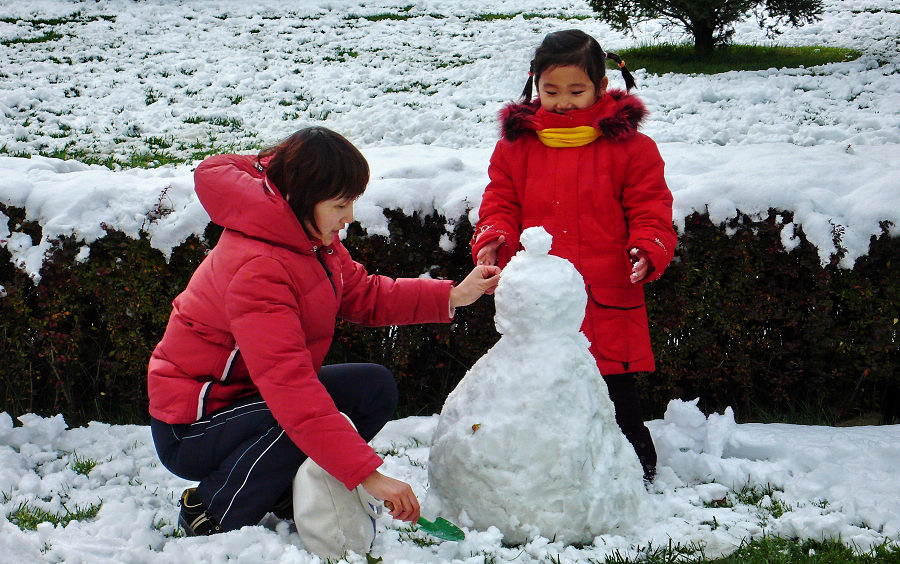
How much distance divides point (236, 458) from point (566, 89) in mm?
1658

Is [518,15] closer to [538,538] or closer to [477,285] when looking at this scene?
[477,285]

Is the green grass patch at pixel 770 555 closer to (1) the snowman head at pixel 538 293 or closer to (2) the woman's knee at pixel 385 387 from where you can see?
(1) the snowman head at pixel 538 293

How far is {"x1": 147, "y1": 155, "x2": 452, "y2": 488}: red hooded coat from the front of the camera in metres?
2.05

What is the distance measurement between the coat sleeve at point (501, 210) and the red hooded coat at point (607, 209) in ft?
0.07

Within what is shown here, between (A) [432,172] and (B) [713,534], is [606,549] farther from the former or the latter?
(A) [432,172]

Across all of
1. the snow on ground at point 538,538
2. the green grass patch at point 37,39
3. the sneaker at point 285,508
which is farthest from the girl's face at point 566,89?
the green grass patch at point 37,39

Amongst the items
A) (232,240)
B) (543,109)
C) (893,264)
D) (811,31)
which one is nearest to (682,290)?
(893,264)

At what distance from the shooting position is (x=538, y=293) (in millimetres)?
2199

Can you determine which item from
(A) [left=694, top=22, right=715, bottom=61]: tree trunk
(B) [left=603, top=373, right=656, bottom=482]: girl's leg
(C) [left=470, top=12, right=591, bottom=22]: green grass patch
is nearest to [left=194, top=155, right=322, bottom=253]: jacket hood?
(B) [left=603, top=373, right=656, bottom=482]: girl's leg

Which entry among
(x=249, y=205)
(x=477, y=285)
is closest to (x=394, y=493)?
(x=477, y=285)

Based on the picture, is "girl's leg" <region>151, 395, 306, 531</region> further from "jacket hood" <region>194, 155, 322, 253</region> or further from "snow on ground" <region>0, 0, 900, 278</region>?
"snow on ground" <region>0, 0, 900, 278</region>

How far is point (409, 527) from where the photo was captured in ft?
8.07

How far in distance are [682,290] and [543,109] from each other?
1.10 m

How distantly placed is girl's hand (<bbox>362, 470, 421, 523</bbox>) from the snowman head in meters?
0.59
